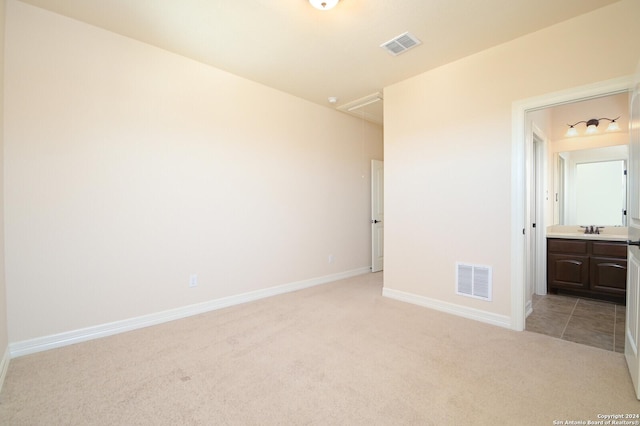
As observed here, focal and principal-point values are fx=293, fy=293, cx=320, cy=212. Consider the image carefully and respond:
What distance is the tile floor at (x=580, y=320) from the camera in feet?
8.61

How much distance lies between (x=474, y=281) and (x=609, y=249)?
1952 millimetres

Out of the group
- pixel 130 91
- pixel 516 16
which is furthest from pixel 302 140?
pixel 516 16

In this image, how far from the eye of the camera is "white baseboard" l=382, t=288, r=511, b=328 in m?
2.96

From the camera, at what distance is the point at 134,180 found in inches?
115

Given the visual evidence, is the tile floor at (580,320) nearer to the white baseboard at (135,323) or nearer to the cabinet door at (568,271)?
the cabinet door at (568,271)

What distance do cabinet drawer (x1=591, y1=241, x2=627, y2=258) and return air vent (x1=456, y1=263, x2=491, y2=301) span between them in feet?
5.97

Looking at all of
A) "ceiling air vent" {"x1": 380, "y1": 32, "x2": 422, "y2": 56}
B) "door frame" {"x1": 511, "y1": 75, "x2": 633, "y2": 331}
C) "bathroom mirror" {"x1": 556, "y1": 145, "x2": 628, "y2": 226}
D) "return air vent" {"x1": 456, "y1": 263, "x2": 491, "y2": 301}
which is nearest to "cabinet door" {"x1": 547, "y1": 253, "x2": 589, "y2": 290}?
"bathroom mirror" {"x1": 556, "y1": 145, "x2": 628, "y2": 226}

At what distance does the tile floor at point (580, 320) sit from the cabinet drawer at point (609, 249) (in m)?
0.60

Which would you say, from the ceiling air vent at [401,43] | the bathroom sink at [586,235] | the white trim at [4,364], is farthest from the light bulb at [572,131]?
the white trim at [4,364]

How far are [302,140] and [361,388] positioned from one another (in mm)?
3400

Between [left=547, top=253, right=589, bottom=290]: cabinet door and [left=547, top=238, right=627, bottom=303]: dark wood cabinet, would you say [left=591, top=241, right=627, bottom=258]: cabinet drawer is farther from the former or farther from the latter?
[left=547, top=253, right=589, bottom=290]: cabinet door

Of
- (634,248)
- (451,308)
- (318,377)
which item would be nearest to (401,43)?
(634,248)

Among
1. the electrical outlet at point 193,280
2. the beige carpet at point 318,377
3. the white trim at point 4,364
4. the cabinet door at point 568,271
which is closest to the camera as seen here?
the beige carpet at point 318,377

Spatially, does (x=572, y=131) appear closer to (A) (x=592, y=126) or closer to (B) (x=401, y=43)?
(A) (x=592, y=126)
